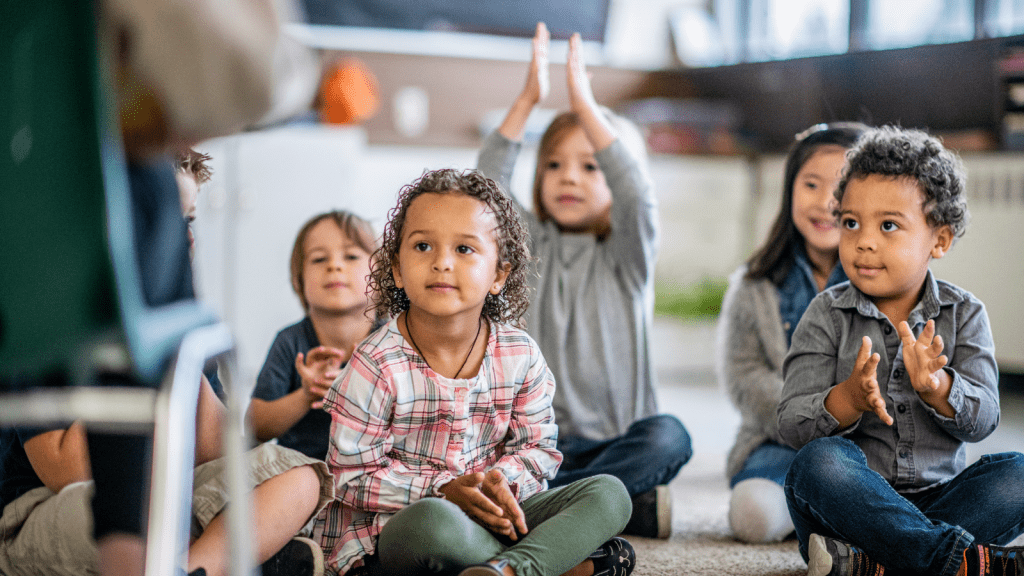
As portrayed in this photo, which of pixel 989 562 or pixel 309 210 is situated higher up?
pixel 309 210

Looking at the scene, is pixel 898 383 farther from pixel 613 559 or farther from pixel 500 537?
pixel 500 537

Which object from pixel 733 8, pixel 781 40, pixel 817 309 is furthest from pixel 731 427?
pixel 733 8

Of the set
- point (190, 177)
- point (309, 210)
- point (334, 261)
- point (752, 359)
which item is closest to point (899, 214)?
point (752, 359)

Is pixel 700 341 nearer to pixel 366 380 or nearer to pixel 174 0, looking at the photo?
pixel 366 380

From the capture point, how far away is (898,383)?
0.99m

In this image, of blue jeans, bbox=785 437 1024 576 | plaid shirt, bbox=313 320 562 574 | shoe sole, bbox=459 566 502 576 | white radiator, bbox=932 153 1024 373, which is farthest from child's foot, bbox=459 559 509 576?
white radiator, bbox=932 153 1024 373

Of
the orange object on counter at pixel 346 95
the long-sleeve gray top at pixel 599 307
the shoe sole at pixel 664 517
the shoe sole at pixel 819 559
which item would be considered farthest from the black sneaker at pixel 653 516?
the orange object on counter at pixel 346 95

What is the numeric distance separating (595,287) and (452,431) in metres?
0.50

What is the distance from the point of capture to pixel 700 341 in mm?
2684

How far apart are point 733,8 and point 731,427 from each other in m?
1.76

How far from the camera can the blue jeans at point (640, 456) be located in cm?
119

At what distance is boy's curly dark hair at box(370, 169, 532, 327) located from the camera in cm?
97

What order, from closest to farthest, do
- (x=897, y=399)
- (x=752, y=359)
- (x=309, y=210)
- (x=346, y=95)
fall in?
1. (x=897, y=399)
2. (x=752, y=359)
3. (x=309, y=210)
4. (x=346, y=95)

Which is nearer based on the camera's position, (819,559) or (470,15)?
(819,559)
